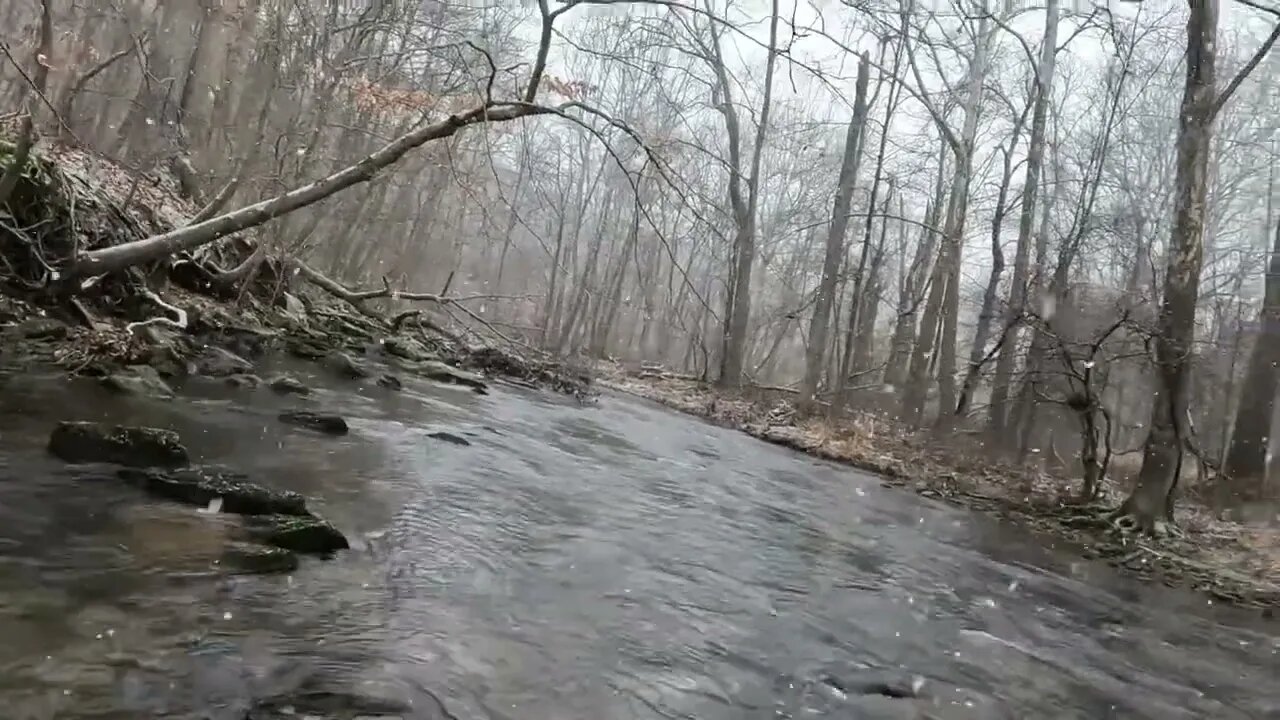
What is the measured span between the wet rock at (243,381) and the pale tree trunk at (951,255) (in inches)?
557

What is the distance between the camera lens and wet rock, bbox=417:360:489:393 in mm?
13941

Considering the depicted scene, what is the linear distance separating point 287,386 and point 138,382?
73.8 inches

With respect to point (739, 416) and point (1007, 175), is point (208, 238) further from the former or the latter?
point (1007, 175)

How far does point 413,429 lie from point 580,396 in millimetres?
6964

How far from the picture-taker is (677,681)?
4.59m

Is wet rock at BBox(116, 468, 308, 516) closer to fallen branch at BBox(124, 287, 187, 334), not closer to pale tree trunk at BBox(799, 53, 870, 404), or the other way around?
fallen branch at BBox(124, 287, 187, 334)

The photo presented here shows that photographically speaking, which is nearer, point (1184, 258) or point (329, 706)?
point (329, 706)

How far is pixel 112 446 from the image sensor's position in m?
5.73

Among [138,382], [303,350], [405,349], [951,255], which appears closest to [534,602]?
[138,382]

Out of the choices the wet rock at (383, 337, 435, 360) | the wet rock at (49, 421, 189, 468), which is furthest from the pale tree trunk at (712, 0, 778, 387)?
the wet rock at (49, 421, 189, 468)

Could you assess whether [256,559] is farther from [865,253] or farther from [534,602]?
[865,253]

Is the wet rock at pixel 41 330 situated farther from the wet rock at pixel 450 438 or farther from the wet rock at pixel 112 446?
the wet rock at pixel 450 438

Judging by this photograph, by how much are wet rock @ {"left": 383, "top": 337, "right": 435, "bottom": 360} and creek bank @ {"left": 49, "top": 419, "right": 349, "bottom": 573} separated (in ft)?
30.8

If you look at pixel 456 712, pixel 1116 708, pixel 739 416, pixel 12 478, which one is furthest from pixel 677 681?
pixel 739 416
